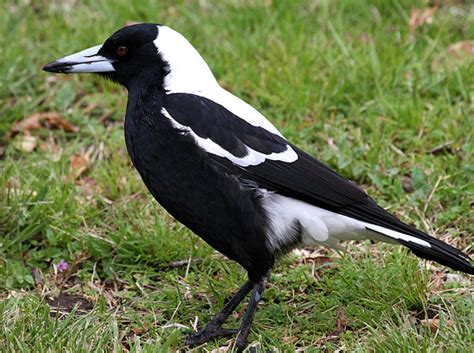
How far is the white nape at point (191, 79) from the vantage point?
3.23 metres

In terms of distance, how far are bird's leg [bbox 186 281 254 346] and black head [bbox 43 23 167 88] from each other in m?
0.83

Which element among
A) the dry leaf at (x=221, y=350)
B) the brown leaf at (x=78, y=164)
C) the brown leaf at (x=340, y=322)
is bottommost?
the brown leaf at (x=340, y=322)

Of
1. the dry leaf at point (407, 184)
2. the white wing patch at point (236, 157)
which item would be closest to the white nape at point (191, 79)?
the white wing patch at point (236, 157)

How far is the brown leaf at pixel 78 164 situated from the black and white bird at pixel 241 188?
1.01 metres

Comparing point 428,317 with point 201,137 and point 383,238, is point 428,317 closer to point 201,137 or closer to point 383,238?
point 383,238

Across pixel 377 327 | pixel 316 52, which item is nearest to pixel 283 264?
pixel 377 327

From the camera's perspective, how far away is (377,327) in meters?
2.98

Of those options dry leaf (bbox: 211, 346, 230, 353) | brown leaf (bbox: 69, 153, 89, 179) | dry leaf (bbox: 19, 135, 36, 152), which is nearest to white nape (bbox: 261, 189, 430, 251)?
dry leaf (bbox: 211, 346, 230, 353)

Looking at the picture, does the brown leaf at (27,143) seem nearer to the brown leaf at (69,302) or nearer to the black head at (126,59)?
the black head at (126,59)

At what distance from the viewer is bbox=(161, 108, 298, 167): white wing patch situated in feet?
10.1

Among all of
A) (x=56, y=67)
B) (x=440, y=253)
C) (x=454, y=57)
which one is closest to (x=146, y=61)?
(x=56, y=67)

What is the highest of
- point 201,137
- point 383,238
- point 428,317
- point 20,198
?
point 201,137

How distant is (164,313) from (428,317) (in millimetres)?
953

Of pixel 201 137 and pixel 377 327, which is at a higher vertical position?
pixel 201 137
